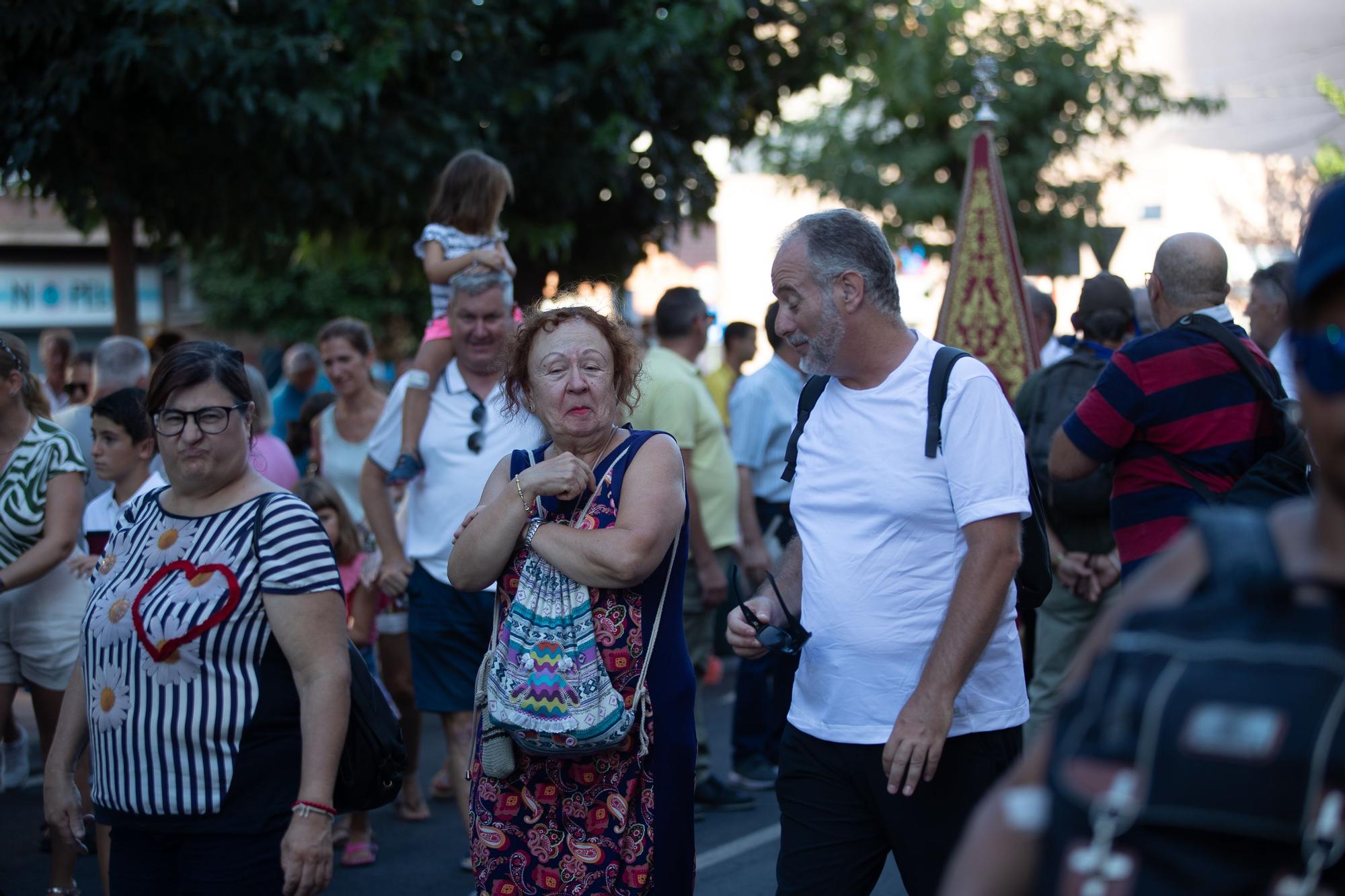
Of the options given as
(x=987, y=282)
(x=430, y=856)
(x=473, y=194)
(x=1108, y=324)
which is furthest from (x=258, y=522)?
(x=987, y=282)

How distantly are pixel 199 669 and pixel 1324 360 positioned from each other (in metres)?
2.48

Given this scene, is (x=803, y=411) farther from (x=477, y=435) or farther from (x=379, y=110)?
(x=379, y=110)

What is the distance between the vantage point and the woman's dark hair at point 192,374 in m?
3.26

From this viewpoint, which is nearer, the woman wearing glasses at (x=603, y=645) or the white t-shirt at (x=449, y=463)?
the woman wearing glasses at (x=603, y=645)

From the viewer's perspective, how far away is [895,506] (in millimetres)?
2973

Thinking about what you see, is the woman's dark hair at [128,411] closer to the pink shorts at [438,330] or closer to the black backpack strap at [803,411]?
the pink shorts at [438,330]

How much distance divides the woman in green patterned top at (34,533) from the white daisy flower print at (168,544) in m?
1.99

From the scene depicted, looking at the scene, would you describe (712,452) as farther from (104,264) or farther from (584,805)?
(104,264)

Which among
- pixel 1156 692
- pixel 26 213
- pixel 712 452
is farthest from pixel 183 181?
pixel 26 213

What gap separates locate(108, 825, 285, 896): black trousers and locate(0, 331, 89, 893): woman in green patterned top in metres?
1.77

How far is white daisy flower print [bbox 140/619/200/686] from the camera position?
305 cm

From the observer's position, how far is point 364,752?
3.29 metres

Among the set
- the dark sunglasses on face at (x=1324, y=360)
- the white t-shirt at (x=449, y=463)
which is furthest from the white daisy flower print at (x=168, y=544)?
the dark sunglasses on face at (x=1324, y=360)

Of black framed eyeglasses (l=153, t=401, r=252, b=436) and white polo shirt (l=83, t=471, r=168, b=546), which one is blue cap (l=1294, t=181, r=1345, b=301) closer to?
black framed eyeglasses (l=153, t=401, r=252, b=436)
